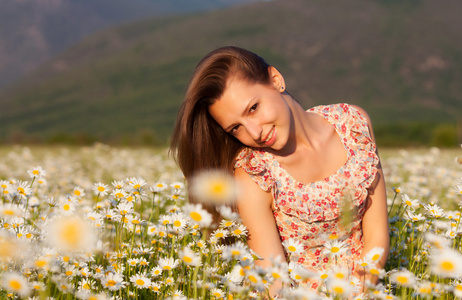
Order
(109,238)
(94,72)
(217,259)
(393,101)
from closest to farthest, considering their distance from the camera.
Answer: (217,259)
(109,238)
(393,101)
(94,72)

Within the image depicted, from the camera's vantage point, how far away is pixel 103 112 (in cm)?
14300

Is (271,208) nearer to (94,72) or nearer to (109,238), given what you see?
(109,238)

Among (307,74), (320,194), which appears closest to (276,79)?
(320,194)

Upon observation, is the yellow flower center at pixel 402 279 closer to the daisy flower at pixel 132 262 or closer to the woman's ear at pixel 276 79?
the daisy flower at pixel 132 262

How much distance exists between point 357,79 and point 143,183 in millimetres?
166701

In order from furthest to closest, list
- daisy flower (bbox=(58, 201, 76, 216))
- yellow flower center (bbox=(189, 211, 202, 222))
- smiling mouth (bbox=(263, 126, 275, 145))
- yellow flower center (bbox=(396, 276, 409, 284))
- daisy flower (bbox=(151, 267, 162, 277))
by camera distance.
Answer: smiling mouth (bbox=(263, 126, 275, 145)), daisy flower (bbox=(58, 201, 76, 216)), daisy flower (bbox=(151, 267, 162, 277)), yellow flower center (bbox=(396, 276, 409, 284)), yellow flower center (bbox=(189, 211, 202, 222))

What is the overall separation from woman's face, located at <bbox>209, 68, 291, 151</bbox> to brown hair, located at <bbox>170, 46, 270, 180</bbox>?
57 millimetres

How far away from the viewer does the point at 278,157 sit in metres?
3.41

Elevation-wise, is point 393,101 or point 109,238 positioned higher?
point 393,101

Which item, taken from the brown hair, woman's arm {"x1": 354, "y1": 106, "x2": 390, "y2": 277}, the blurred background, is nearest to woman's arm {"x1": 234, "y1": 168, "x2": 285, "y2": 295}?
the brown hair

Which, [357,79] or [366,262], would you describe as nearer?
[366,262]

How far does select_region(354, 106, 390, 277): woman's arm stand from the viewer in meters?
3.32

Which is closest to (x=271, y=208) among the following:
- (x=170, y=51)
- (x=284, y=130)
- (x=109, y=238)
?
(x=284, y=130)

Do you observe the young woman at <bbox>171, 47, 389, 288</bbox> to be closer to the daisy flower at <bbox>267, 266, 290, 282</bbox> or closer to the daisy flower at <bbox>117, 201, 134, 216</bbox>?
the daisy flower at <bbox>117, 201, 134, 216</bbox>
